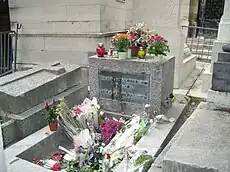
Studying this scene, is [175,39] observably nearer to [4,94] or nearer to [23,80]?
[23,80]

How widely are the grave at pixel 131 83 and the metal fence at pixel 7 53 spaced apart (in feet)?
11.9

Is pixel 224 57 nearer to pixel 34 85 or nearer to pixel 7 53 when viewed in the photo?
pixel 34 85

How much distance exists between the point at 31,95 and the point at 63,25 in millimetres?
3071

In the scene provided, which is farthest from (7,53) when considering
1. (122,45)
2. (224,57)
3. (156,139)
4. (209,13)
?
(209,13)

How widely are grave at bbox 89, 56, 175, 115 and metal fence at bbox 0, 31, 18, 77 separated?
11.9 feet

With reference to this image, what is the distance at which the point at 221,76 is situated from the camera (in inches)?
135

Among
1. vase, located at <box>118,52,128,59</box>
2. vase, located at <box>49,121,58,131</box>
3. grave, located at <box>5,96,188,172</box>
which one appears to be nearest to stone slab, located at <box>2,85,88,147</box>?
grave, located at <box>5,96,188,172</box>

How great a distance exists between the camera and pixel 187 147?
2367 mm

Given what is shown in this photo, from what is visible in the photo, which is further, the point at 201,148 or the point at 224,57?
the point at 224,57

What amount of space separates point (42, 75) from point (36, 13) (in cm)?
282

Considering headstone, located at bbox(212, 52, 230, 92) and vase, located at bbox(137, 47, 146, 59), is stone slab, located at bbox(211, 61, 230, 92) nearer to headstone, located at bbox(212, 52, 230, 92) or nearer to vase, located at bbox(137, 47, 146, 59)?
headstone, located at bbox(212, 52, 230, 92)

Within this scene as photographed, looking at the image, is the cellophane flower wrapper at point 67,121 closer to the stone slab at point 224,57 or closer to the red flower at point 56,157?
the red flower at point 56,157

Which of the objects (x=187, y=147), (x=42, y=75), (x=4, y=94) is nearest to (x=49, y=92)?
(x=42, y=75)

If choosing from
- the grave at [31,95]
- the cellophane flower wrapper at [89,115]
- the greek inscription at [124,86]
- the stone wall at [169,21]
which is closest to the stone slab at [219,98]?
the greek inscription at [124,86]
